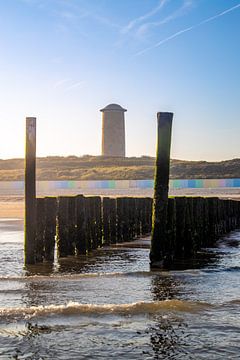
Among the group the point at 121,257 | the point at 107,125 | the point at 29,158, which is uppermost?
the point at 107,125

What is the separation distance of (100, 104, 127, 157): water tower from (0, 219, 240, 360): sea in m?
85.6

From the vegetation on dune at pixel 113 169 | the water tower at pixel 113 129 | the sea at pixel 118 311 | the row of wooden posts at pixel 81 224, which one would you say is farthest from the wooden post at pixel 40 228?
the water tower at pixel 113 129

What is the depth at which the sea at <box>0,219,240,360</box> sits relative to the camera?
508 cm

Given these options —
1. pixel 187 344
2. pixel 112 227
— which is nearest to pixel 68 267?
pixel 112 227

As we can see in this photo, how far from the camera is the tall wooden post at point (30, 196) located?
1088 centimetres

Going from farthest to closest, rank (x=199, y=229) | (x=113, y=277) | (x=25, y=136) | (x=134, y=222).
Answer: (x=134, y=222)
(x=199, y=229)
(x=25, y=136)
(x=113, y=277)

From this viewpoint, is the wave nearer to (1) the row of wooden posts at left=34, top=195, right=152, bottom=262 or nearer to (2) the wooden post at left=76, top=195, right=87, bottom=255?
(1) the row of wooden posts at left=34, top=195, right=152, bottom=262

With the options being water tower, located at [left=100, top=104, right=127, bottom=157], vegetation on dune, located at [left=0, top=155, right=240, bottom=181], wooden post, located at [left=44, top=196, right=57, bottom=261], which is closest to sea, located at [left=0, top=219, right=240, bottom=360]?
wooden post, located at [left=44, top=196, right=57, bottom=261]

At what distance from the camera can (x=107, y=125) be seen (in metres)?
96.5

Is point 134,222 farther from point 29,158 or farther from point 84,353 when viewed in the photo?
point 84,353

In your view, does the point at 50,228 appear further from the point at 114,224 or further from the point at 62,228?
the point at 114,224

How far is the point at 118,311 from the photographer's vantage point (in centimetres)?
654

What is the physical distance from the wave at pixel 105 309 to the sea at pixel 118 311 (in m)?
0.01

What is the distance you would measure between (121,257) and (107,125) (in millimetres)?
85165
